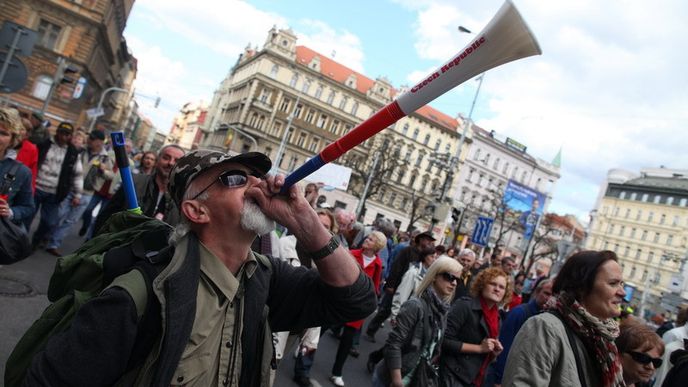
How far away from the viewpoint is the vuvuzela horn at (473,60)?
1.48 metres

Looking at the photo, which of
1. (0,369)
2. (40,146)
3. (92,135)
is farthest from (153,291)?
(92,135)

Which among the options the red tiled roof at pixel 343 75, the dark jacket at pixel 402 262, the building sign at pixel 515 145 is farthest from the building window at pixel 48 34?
the building sign at pixel 515 145

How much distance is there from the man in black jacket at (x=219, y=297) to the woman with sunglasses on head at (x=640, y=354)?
7.41 ft

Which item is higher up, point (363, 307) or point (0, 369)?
point (363, 307)

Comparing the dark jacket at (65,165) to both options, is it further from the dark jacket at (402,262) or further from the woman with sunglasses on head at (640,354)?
the woman with sunglasses on head at (640,354)

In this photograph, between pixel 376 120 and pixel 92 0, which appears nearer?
pixel 376 120

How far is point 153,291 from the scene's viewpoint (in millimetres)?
1584

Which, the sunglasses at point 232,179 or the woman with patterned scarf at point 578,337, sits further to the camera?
the woman with patterned scarf at point 578,337

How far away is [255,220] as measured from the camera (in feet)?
6.20

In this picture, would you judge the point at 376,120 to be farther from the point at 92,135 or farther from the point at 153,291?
the point at 92,135

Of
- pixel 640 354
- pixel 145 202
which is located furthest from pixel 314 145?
pixel 640 354

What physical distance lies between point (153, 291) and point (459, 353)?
297 cm

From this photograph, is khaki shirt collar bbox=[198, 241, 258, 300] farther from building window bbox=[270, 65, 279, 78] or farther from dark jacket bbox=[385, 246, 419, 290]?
building window bbox=[270, 65, 279, 78]

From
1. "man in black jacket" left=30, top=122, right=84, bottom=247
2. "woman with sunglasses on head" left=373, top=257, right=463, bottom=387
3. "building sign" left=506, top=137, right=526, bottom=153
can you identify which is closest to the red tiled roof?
"building sign" left=506, top=137, right=526, bottom=153
